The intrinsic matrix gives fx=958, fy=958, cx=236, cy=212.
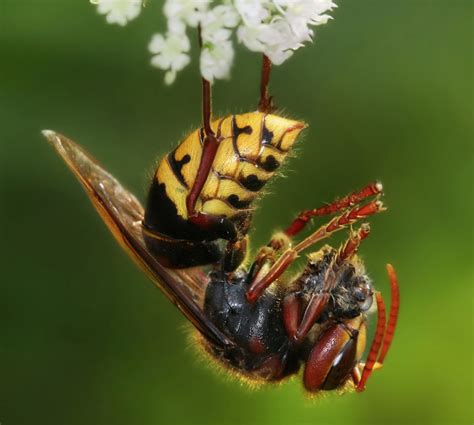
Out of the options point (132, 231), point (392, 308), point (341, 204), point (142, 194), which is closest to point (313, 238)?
point (341, 204)

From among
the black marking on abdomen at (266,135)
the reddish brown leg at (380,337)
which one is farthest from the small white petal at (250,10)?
the reddish brown leg at (380,337)

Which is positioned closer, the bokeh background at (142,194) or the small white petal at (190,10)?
the small white petal at (190,10)

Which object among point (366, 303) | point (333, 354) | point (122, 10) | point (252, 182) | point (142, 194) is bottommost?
point (142, 194)

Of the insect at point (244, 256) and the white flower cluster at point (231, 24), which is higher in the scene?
the white flower cluster at point (231, 24)

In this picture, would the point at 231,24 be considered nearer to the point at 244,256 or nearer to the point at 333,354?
the point at 244,256

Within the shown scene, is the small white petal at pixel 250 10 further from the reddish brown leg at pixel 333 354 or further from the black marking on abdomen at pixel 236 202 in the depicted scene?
the reddish brown leg at pixel 333 354

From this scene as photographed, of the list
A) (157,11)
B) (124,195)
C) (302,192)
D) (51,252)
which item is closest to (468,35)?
(302,192)
